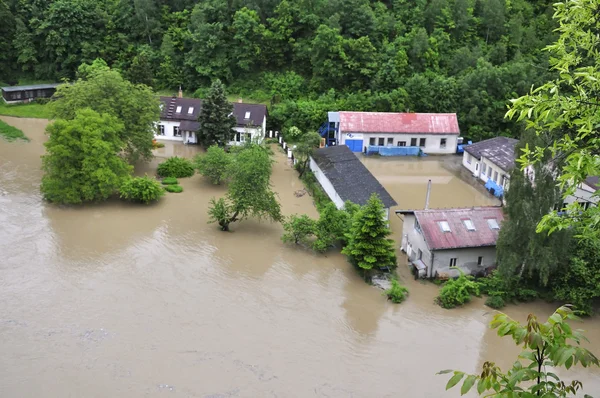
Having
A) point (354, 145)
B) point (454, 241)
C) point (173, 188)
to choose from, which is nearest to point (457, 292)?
point (454, 241)

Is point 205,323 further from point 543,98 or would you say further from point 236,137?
point 236,137

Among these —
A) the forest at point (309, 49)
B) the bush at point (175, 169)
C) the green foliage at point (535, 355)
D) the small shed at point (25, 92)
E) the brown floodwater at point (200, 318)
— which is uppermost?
the forest at point (309, 49)

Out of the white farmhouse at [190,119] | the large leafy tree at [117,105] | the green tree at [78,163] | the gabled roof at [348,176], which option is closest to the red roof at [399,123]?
the gabled roof at [348,176]

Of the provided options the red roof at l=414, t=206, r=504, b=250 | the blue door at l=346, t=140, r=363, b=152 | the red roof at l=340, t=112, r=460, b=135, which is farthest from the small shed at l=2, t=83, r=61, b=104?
the red roof at l=414, t=206, r=504, b=250

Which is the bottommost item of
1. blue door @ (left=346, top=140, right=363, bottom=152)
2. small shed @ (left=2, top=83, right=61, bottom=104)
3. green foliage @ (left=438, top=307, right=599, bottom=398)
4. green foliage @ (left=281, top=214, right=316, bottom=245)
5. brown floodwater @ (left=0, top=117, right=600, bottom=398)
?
brown floodwater @ (left=0, top=117, right=600, bottom=398)

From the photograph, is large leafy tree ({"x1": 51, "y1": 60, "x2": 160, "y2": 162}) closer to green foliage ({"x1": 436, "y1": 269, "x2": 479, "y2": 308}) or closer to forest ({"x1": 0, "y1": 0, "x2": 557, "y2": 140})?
forest ({"x1": 0, "y1": 0, "x2": 557, "y2": 140})

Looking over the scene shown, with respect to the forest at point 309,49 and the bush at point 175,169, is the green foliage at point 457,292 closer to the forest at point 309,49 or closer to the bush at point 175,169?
the bush at point 175,169
